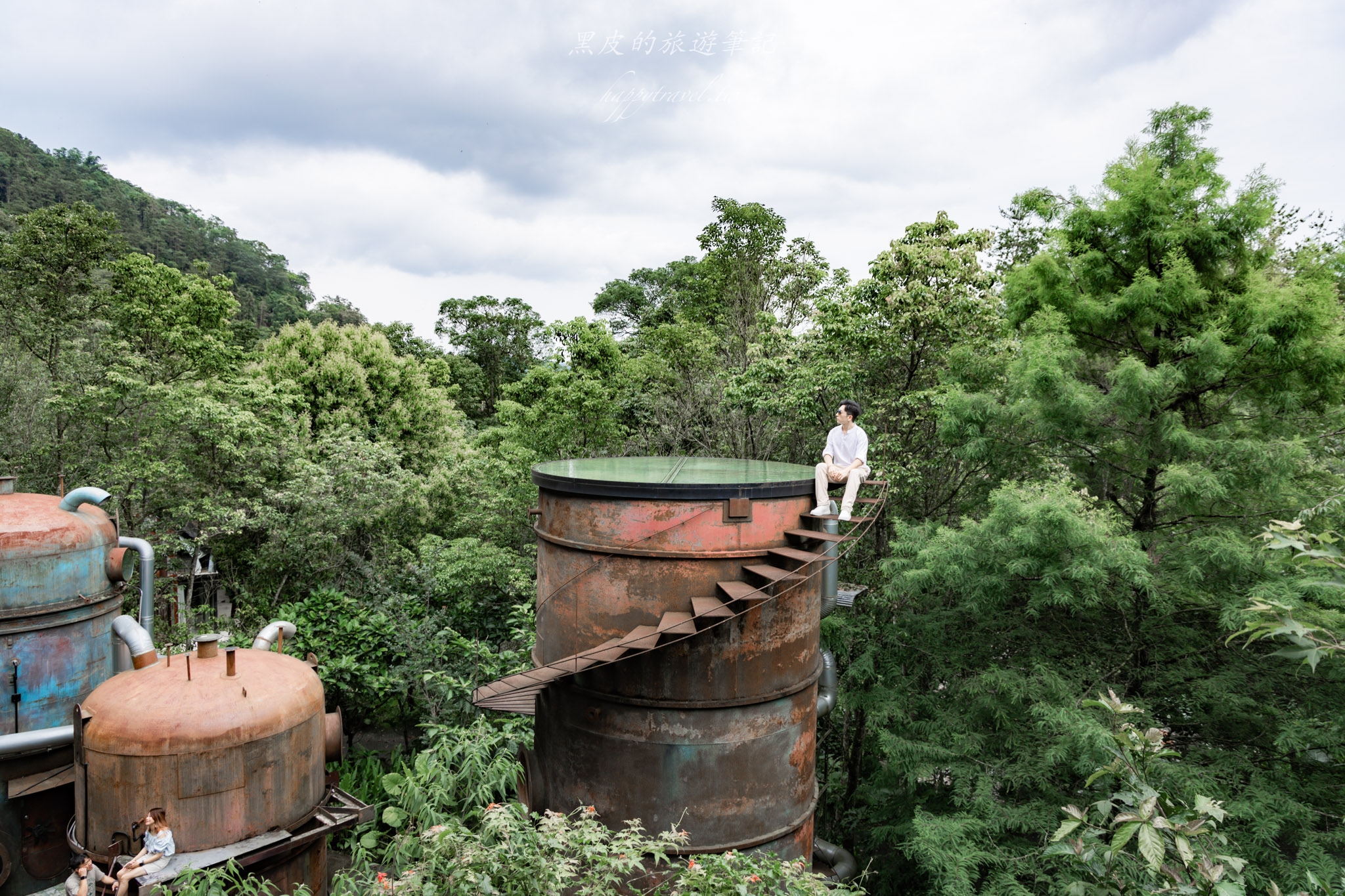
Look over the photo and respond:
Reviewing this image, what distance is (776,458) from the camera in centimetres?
1927

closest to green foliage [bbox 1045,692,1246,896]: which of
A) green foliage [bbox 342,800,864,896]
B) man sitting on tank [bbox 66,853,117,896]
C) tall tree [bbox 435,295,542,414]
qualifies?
green foliage [bbox 342,800,864,896]

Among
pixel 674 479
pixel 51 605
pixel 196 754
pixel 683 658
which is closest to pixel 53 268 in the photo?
pixel 51 605

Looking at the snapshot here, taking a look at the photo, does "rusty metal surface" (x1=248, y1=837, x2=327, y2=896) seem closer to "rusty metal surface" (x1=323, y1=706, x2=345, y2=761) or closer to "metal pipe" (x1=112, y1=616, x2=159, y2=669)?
"rusty metal surface" (x1=323, y1=706, x2=345, y2=761)

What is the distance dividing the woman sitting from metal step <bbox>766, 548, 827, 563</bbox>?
6.17 meters

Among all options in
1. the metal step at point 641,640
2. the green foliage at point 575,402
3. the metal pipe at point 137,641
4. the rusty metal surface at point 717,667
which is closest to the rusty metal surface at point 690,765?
the rusty metal surface at point 717,667

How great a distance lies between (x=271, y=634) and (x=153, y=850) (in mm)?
3163

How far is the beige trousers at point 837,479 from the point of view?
7676mm

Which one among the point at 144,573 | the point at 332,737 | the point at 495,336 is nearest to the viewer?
the point at 332,737

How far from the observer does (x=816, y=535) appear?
716 centimetres

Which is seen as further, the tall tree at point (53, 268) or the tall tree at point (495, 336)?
the tall tree at point (495, 336)

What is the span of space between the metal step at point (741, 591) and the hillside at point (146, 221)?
45.7 m

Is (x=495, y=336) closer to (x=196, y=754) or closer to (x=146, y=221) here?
(x=196, y=754)

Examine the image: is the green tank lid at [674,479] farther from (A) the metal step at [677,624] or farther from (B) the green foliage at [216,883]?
(B) the green foliage at [216,883]

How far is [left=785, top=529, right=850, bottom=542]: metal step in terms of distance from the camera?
6.93 metres
